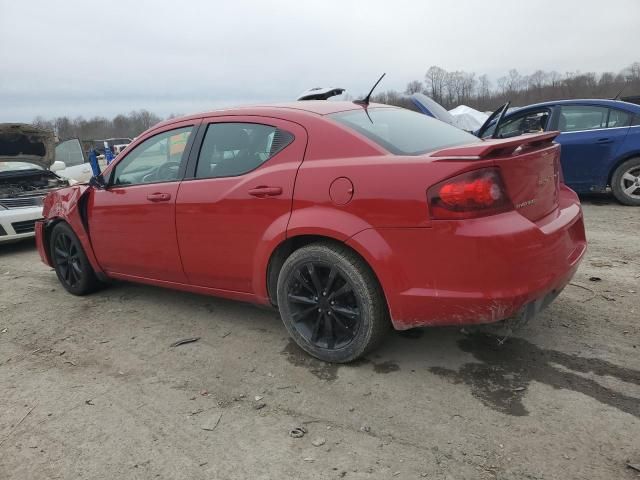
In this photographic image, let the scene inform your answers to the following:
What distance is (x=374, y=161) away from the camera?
8.86 feet

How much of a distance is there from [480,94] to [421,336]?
215 ft

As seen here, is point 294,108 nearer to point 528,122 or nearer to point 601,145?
point 601,145

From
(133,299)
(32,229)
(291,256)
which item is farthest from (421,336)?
(32,229)

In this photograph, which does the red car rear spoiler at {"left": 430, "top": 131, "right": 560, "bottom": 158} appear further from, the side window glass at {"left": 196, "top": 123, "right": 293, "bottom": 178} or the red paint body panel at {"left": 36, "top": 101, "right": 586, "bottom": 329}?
the side window glass at {"left": 196, "top": 123, "right": 293, "bottom": 178}

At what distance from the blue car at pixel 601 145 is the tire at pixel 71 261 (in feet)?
18.3

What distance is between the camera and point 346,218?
275 cm

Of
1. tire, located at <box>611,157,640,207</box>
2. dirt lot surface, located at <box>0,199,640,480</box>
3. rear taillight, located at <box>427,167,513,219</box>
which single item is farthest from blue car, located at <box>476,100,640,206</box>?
rear taillight, located at <box>427,167,513,219</box>

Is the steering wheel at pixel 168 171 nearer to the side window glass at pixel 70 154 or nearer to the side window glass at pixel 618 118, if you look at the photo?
the side window glass at pixel 618 118

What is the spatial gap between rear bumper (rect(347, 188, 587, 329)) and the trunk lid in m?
0.09

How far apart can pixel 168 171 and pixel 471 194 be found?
2.32 m

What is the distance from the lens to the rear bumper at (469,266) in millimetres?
2410

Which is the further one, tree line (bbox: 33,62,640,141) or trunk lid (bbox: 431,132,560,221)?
tree line (bbox: 33,62,640,141)

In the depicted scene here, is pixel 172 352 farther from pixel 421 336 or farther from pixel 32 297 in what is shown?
pixel 32 297

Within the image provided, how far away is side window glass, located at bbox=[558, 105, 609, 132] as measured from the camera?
7.20 metres
